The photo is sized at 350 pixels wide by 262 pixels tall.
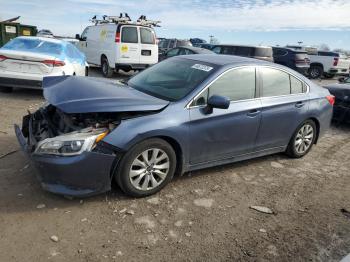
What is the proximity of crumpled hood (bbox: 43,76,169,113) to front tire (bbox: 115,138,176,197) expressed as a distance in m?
0.42

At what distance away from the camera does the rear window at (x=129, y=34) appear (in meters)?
12.5

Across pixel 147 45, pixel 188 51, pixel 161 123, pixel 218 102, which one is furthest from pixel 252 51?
pixel 161 123

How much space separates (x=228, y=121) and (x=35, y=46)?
6168 mm

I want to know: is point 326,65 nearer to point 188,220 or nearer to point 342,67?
point 342,67

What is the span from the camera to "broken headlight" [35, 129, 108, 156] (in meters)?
3.35

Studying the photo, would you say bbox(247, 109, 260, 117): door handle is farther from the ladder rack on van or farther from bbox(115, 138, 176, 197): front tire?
the ladder rack on van

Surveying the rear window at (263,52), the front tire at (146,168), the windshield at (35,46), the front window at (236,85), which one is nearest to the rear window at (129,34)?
the windshield at (35,46)

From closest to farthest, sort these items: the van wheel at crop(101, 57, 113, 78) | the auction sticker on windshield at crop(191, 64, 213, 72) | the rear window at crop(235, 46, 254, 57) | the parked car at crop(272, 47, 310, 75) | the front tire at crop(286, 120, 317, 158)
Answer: the auction sticker on windshield at crop(191, 64, 213, 72)
the front tire at crop(286, 120, 317, 158)
the van wheel at crop(101, 57, 113, 78)
the rear window at crop(235, 46, 254, 57)
the parked car at crop(272, 47, 310, 75)

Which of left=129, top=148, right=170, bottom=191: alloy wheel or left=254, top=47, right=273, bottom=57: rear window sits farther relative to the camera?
left=254, top=47, right=273, bottom=57: rear window

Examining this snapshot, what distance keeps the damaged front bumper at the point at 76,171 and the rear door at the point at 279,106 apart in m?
2.27

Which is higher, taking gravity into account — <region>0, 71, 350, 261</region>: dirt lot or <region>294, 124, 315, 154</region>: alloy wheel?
<region>294, 124, 315, 154</region>: alloy wheel

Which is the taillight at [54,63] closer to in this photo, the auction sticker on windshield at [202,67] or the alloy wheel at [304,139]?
the auction sticker on windshield at [202,67]

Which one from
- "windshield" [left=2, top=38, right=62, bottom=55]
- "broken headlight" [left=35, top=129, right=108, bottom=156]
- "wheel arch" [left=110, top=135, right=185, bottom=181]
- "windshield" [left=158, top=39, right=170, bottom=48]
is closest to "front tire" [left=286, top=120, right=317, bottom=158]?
"wheel arch" [left=110, top=135, right=185, bottom=181]

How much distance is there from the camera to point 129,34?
1262 centimetres
